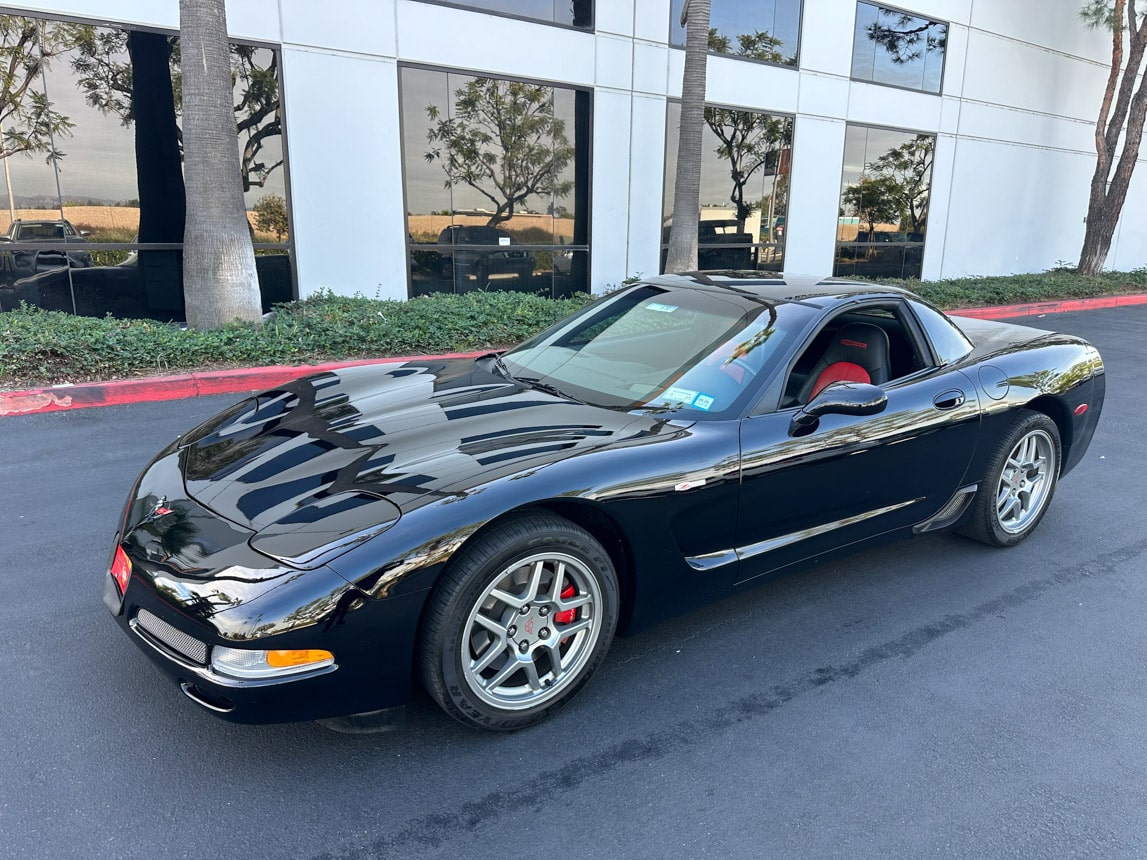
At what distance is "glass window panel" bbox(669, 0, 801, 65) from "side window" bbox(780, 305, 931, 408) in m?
10.2

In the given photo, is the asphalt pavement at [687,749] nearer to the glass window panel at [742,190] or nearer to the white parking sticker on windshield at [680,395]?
the white parking sticker on windshield at [680,395]

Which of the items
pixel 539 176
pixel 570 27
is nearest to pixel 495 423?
pixel 539 176

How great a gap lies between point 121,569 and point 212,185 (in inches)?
242

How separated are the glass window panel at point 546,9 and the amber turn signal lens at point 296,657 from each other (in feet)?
34.1

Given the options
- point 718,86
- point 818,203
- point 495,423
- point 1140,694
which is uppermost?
point 718,86

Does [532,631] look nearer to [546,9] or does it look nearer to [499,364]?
[499,364]

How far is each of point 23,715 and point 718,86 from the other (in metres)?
13.2

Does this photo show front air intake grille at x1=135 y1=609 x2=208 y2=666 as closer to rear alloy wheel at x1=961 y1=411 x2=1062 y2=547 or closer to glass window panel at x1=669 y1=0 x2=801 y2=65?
rear alloy wheel at x1=961 y1=411 x2=1062 y2=547

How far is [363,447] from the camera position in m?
2.79

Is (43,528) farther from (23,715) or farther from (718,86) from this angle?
(718,86)

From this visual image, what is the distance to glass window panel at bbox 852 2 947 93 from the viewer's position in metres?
15.0

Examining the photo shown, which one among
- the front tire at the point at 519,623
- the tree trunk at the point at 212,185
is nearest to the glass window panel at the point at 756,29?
the tree trunk at the point at 212,185

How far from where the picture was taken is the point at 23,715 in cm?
260

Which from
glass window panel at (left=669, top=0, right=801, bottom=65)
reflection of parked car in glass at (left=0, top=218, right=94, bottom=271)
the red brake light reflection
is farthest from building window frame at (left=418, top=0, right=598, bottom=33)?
the red brake light reflection
